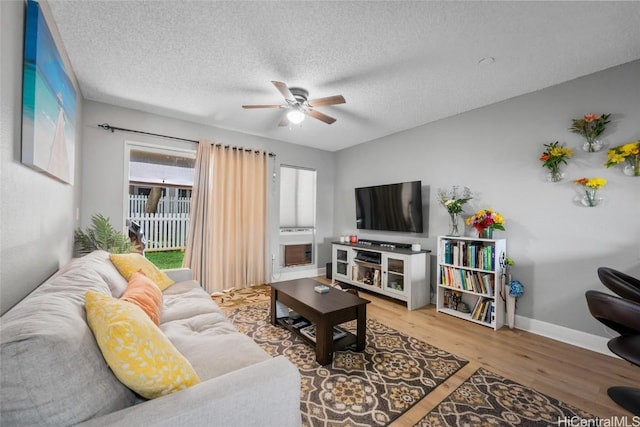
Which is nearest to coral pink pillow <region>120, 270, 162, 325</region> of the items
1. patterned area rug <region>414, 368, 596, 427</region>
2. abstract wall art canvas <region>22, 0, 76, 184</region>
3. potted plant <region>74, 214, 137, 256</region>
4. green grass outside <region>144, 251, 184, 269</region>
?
abstract wall art canvas <region>22, 0, 76, 184</region>

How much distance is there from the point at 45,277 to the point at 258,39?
214cm

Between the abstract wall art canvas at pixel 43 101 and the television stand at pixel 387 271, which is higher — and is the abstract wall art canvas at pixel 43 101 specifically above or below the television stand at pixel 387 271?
above

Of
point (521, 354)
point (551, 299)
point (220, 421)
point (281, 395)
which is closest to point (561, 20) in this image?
point (551, 299)

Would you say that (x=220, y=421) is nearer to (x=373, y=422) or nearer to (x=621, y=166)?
(x=373, y=422)

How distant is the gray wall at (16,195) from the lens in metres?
1.07

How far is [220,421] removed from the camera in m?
0.85

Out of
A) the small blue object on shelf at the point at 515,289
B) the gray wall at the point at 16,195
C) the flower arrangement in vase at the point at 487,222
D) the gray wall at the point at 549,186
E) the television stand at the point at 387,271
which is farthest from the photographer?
the television stand at the point at 387,271

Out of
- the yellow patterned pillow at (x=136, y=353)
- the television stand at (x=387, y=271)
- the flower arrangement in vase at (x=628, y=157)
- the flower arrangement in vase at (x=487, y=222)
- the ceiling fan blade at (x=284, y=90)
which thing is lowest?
the television stand at (x=387, y=271)

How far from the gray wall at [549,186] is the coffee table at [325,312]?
1.87 m

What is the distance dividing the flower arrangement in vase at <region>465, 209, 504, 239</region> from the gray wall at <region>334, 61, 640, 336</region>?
18 cm

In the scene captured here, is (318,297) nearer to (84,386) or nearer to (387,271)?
(387,271)

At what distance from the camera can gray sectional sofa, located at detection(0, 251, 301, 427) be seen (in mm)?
669

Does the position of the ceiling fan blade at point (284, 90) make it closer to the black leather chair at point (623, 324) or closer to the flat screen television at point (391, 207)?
the flat screen television at point (391, 207)

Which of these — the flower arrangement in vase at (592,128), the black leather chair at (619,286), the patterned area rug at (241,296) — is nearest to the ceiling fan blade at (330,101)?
the flower arrangement in vase at (592,128)
